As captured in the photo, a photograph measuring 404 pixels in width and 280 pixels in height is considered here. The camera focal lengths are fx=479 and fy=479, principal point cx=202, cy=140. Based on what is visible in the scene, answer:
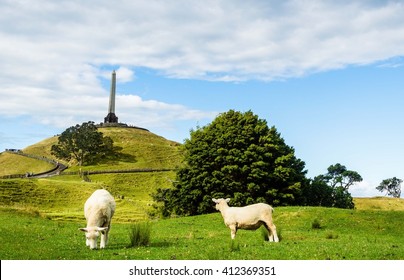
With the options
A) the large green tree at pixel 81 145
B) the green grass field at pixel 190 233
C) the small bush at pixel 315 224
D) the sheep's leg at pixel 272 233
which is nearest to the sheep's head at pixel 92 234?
the green grass field at pixel 190 233

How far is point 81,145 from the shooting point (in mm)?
159500

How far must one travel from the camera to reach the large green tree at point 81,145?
527 ft

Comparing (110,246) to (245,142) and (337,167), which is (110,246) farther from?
(337,167)

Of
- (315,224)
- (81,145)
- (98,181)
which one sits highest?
(81,145)

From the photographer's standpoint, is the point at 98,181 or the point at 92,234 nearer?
the point at 92,234

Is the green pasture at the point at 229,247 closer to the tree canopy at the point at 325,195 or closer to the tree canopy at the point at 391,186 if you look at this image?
the tree canopy at the point at 325,195

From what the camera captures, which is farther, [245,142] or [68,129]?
[68,129]

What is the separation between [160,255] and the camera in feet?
62.3

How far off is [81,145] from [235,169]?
112382mm

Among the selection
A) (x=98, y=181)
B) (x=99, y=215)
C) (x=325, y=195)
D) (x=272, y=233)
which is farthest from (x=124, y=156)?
(x=99, y=215)

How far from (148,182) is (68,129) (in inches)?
1999

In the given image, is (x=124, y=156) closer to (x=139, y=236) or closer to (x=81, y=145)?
(x=81, y=145)

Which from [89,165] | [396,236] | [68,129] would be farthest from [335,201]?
[68,129]

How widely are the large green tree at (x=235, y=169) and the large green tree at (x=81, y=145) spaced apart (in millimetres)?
103725
